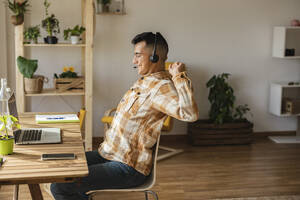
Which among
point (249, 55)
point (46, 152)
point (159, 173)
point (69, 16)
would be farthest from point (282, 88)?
point (46, 152)

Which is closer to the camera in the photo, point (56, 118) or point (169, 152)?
point (56, 118)

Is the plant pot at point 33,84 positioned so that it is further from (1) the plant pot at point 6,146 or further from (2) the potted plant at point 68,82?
(1) the plant pot at point 6,146

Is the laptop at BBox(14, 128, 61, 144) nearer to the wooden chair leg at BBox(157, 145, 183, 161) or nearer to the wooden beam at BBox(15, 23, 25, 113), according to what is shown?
the wooden beam at BBox(15, 23, 25, 113)

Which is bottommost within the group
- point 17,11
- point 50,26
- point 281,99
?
point 281,99

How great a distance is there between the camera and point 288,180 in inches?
156

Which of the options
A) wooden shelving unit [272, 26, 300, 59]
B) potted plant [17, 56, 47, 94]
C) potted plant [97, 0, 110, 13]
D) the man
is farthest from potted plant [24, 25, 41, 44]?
wooden shelving unit [272, 26, 300, 59]

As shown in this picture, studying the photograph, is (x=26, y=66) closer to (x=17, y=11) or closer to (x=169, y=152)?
(x=17, y=11)

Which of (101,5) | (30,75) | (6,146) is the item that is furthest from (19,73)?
(6,146)

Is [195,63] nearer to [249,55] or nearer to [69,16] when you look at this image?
[249,55]

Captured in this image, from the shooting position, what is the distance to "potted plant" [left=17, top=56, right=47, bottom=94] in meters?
4.22

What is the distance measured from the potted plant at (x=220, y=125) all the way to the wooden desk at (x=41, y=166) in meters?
2.82

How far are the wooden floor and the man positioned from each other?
1183 millimetres

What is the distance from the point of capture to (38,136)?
2.40 metres

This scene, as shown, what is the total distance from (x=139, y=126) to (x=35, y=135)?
1.96 ft
